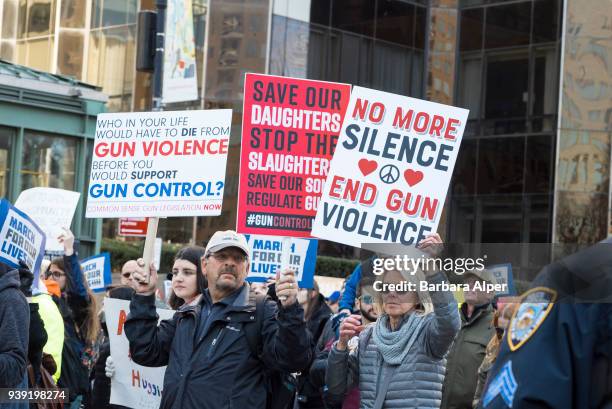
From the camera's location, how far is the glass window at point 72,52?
3241 centimetres

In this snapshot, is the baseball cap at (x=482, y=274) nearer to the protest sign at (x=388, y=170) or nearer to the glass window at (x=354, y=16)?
the protest sign at (x=388, y=170)

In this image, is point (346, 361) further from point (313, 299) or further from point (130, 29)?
point (130, 29)

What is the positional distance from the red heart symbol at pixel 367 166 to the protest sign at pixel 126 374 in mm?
1620

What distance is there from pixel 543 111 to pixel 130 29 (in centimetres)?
1083

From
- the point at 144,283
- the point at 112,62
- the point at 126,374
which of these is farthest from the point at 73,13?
the point at 144,283

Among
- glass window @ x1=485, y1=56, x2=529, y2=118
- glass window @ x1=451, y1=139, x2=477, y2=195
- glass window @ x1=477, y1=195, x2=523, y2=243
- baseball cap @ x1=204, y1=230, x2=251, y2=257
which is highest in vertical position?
glass window @ x1=485, y1=56, x2=529, y2=118

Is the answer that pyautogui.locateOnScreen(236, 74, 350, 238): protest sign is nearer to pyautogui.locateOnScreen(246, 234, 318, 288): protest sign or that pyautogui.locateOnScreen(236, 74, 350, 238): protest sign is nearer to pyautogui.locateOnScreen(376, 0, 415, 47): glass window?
pyautogui.locateOnScreen(246, 234, 318, 288): protest sign

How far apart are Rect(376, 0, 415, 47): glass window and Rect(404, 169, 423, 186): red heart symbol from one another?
2536cm

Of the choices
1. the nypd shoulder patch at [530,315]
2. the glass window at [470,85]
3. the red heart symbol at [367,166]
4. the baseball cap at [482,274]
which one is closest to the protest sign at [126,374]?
the red heart symbol at [367,166]

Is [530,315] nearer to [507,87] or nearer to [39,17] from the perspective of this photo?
[507,87]

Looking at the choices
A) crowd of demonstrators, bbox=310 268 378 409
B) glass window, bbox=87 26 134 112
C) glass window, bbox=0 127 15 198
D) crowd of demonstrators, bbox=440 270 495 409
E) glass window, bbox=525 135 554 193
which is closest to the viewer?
crowd of demonstrators, bbox=310 268 378 409

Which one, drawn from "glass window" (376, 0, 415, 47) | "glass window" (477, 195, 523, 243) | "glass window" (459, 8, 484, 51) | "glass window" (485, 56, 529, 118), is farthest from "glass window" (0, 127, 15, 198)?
"glass window" (459, 8, 484, 51)

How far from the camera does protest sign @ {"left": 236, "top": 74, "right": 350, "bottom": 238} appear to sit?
8000mm

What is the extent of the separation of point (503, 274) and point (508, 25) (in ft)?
93.3
